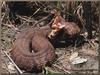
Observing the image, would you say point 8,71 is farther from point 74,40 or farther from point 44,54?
point 74,40

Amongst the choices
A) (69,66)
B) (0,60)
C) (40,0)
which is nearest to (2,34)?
(0,60)

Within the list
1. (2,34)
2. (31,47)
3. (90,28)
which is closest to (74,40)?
(90,28)

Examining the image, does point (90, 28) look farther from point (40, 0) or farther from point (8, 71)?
point (8, 71)

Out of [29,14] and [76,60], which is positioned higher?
[29,14]

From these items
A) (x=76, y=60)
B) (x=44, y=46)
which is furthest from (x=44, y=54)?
(x=76, y=60)

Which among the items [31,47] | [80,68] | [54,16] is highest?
[54,16]

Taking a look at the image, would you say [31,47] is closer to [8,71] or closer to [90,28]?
[8,71]

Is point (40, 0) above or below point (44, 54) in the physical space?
above
